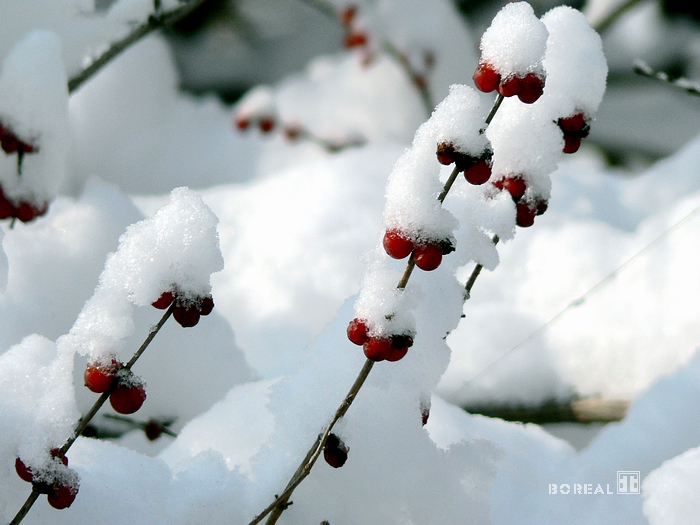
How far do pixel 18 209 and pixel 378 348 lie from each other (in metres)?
0.58

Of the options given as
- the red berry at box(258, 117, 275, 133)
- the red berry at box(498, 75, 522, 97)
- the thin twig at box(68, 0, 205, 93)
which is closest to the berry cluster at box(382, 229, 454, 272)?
the red berry at box(498, 75, 522, 97)

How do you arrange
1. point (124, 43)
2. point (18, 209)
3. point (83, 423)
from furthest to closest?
point (124, 43) → point (18, 209) → point (83, 423)

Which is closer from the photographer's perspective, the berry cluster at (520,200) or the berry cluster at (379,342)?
the berry cluster at (379,342)

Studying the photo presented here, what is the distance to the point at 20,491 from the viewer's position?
573 millimetres

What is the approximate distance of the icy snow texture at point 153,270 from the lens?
1.67 feet

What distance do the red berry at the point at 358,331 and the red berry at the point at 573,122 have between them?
0.28 metres

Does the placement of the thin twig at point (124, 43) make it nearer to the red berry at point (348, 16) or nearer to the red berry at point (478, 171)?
the red berry at point (478, 171)

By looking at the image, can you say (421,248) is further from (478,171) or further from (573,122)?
(573,122)

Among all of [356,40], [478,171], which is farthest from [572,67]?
[356,40]

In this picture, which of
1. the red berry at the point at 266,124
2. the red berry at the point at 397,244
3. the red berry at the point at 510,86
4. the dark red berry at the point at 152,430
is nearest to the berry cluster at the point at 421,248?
the red berry at the point at 397,244

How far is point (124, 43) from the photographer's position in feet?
3.49

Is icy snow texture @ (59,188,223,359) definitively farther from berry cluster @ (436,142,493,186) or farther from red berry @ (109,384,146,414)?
berry cluster @ (436,142,493,186)

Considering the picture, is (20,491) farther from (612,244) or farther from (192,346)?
(612,244)

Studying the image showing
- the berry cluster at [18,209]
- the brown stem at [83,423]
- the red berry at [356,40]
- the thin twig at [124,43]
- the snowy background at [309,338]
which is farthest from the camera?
the red berry at [356,40]
